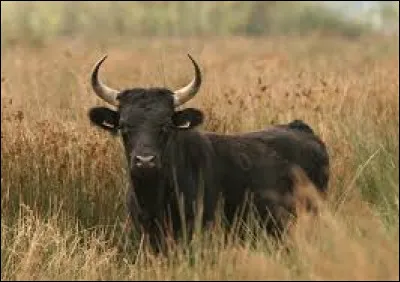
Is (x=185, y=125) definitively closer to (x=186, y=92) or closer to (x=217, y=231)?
(x=186, y=92)

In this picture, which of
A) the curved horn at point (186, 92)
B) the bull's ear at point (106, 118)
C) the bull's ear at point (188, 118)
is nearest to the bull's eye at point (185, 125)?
the bull's ear at point (188, 118)

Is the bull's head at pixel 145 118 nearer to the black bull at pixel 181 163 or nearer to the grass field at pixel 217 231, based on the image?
the black bull at pixel 181 163

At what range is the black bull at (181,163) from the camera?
20.7ft

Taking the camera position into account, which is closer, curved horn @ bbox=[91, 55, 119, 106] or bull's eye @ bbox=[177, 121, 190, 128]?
bull's eye @ bbox=[177, 121, 190, 128]

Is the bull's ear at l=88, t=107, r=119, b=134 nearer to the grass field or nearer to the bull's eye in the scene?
the bull's eye

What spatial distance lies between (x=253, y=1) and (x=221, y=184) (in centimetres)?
4145

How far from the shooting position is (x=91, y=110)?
6.65m

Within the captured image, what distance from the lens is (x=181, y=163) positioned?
21.8ft

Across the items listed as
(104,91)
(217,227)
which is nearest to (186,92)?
(104,91)

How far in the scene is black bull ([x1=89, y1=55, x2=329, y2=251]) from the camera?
632cm

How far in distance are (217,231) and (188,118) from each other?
852mm

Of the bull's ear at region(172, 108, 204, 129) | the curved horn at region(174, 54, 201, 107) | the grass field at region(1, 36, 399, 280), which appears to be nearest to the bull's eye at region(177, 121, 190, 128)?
the bull's ear at region(172, 108, 204, 129)

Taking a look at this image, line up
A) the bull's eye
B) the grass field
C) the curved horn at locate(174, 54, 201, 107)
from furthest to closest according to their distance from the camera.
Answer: the curved horn at locate(174, 54, 201, 107)
the bull's eye
the grass field

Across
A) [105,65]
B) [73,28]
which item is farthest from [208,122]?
[73,28]
